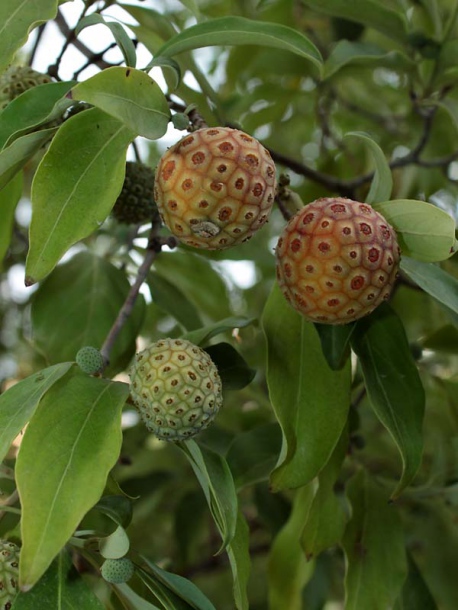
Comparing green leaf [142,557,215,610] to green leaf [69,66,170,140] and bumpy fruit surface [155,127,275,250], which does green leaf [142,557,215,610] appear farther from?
green leaf [69,66,170,140]

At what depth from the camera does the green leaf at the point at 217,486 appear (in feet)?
3.90

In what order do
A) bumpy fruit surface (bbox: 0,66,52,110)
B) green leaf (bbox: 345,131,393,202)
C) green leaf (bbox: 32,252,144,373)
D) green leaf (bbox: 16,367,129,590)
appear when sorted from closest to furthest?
1. green leaf (bbox: 16,367,129,590)
2. green leaf (bbox: 345,131,393,202)
3. bumpy fruit surface (bbox: 0,66,52,110)
4. green leaf (bbox: 32,252,144,373)

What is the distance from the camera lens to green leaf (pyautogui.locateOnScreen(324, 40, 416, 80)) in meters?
1.74

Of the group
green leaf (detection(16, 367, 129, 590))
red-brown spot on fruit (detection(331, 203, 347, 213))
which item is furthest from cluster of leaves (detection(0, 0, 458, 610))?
red-brown spot on fruit (detection(331, 203, 347, 213))

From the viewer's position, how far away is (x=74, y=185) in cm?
125

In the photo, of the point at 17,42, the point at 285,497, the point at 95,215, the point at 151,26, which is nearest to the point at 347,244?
the point at 95,215

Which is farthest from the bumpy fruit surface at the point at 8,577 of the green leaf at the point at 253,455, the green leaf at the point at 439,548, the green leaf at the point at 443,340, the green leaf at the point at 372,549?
the green leaf at the point at 439,548

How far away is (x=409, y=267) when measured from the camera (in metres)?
1.36

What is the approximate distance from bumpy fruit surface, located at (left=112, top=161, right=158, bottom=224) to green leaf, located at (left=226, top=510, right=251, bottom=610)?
662 millimetres

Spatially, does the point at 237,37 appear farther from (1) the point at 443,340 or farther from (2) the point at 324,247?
(1) the point at 443,340

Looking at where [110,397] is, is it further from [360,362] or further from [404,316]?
[404,316]

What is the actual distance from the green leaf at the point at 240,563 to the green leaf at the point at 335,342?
30 centimetres

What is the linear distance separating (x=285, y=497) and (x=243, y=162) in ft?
4.75

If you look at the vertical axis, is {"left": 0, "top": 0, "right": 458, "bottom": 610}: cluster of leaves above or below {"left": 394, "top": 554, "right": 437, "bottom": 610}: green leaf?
above
